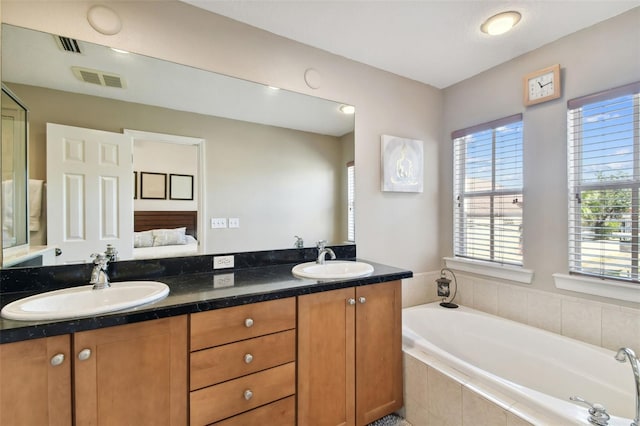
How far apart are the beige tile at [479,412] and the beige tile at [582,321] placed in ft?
3.41

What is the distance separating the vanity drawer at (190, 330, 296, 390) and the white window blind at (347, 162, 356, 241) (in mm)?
1030

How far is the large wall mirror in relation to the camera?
4.45ft

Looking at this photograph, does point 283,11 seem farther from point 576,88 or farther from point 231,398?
point 231,398

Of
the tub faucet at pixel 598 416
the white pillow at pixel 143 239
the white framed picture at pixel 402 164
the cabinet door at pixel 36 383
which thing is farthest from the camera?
the white framed picture at pixel 402 164

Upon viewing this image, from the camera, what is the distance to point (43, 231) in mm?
1354

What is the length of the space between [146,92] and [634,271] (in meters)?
3.00

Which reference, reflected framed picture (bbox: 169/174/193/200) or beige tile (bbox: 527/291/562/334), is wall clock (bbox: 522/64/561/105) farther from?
reflected framed picture (bbox: 169/174/193/200)

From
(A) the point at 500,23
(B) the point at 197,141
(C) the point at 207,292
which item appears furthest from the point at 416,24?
(C) the point at 207,292

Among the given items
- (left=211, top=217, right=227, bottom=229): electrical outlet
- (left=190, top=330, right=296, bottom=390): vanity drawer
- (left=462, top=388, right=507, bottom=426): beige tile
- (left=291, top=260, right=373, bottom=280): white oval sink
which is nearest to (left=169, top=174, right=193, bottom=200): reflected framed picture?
(left=211, top=217, right=227, bottom=229): electrical outlet

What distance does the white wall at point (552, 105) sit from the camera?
1663 millimetres

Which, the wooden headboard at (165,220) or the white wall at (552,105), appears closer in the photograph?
the wooden headboard at (165,220)

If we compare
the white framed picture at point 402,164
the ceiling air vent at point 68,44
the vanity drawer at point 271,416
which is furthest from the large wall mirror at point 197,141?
the vanity drawer at point 271,416

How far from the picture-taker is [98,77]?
4.77 feet

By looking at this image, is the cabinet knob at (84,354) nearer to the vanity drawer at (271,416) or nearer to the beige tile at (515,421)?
the vanity drawer at (271,416)
